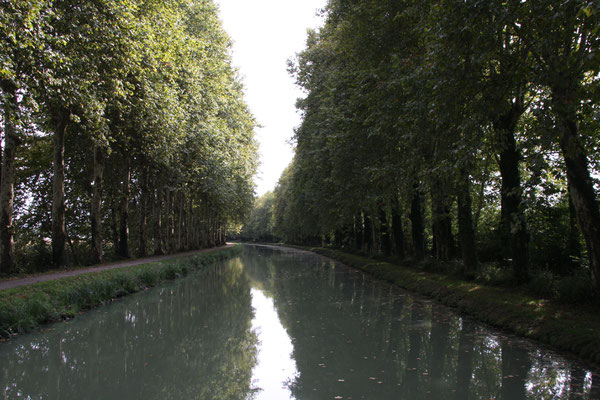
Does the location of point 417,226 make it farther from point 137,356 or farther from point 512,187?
point 137,356

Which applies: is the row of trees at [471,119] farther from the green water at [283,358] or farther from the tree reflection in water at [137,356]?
the tree reflection in water at [137,356]

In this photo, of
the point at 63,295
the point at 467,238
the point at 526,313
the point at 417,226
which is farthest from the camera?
the point at 417,226

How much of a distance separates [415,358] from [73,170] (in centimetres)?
2766

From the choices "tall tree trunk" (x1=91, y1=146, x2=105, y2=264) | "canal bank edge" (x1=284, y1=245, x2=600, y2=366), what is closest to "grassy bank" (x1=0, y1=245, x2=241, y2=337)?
"tall tree trunk" (x1=91, y1=146, x2=105, y2=264)

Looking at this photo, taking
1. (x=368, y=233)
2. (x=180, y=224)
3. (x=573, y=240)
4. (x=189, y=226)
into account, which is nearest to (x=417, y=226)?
(x=573, y=240)

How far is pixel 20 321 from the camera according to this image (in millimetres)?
9359

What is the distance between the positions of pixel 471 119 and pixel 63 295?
12.1 m

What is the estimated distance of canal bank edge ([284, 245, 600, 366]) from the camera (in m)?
7.86

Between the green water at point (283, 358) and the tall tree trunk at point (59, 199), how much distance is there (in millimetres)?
6342

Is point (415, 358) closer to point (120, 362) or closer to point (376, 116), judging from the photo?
point (120, 362)

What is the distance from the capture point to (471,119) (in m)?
8.91

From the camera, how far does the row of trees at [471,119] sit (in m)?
7.25

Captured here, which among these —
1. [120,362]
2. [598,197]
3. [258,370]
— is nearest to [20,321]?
[120,362]

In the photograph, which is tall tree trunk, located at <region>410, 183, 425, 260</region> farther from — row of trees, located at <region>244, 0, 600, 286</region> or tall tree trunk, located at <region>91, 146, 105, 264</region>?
tall tree trunk, located at <region>91, 146, 105, 264</region>
